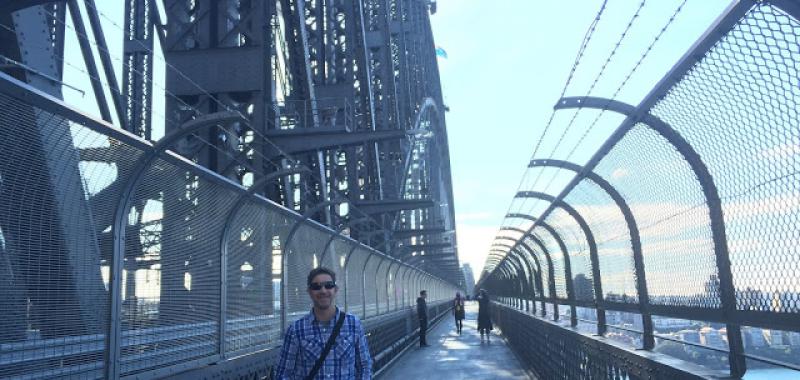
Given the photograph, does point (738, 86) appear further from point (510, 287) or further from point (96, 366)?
point (510, 287)

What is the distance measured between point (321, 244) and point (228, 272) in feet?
10.9

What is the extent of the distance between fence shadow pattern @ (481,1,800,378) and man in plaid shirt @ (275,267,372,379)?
6.27 ft

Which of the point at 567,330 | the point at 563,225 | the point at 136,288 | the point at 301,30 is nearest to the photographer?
the point at 136,288

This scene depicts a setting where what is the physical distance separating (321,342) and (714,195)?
2.27 meters

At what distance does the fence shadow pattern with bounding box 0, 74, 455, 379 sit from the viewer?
3.19 metres

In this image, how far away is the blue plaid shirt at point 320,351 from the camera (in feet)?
10.8

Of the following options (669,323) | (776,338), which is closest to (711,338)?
(776,338)

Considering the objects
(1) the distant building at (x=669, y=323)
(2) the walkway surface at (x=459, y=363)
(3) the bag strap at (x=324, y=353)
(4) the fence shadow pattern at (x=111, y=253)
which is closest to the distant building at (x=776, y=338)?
(1) the distant building at (x=669, y=323)

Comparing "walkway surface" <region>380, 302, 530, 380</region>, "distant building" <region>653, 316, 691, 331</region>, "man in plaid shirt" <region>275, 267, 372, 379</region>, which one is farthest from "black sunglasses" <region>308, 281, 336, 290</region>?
"walkway surface" <region>380, 302, 530, 380</region>

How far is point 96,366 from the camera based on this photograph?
376 cm

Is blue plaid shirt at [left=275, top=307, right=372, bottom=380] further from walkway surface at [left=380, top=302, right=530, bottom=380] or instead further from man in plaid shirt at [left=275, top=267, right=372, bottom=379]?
walkway surface at [left=380, top=302, right=530, bottom=380]

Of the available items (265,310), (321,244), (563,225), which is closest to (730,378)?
(265,310)

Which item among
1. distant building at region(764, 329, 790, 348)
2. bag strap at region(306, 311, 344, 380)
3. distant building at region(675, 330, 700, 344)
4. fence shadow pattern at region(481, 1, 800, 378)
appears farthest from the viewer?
distant building at region(675, 330, 700, 344)

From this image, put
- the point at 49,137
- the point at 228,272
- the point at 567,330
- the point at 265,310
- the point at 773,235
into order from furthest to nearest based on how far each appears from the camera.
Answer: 1. the point at 567,330
2. the point at 265,310
3. the point at 228,272
4. the point at 49,137
5. the point at 773,235
